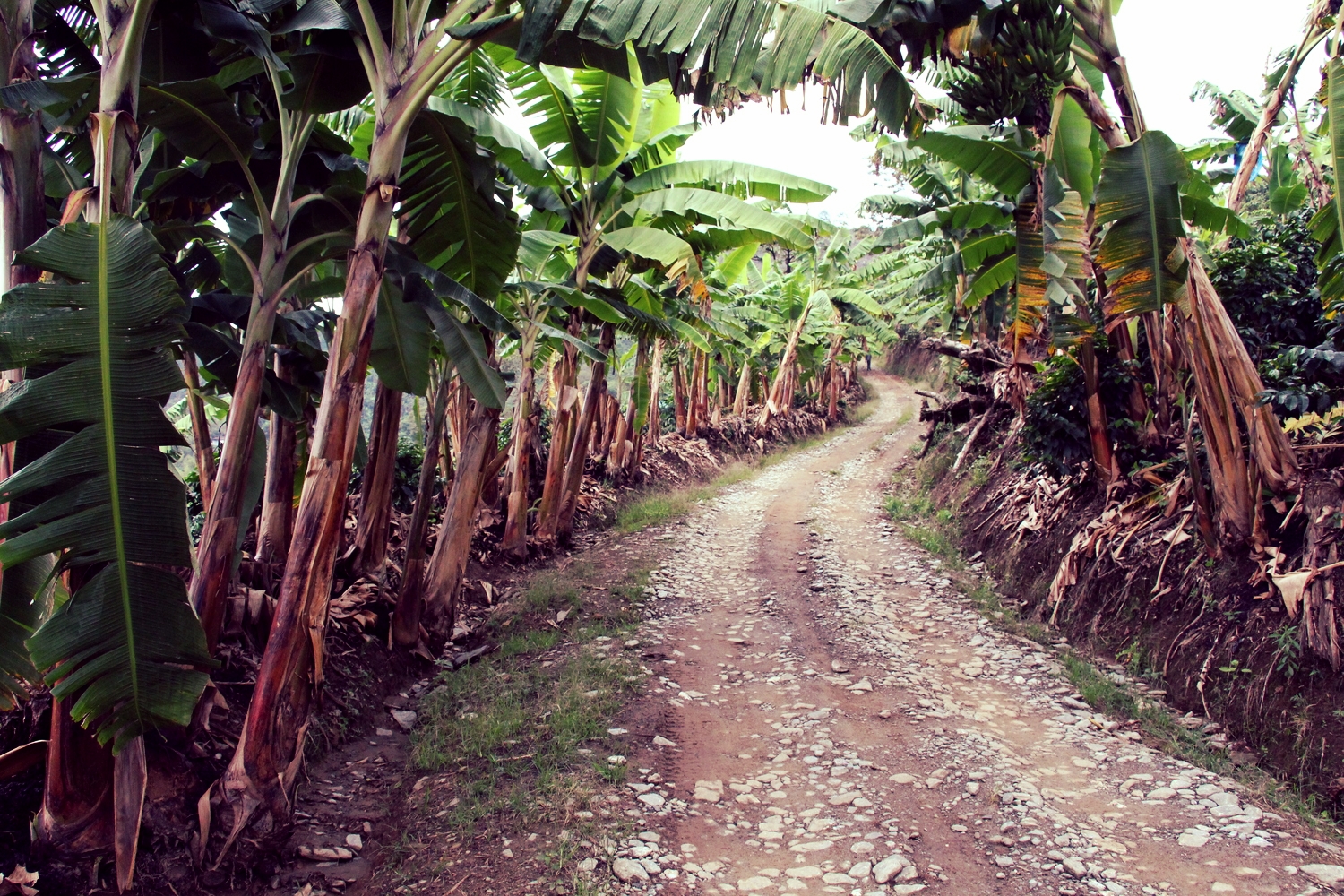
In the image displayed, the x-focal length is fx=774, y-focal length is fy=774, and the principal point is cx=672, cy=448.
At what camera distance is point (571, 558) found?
10.3m

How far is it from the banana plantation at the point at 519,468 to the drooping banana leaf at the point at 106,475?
0.02 meters

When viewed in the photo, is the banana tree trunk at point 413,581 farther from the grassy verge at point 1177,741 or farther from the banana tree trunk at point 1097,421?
the banana tree trunk at point 1097,421

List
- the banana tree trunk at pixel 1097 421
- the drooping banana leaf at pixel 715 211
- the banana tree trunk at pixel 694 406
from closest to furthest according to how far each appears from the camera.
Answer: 1. the banana tree trunk at pixel 1097 421
2. the drooping banana leaf at pixel 715 211
3. the banana tree trunk at pixel 694 406

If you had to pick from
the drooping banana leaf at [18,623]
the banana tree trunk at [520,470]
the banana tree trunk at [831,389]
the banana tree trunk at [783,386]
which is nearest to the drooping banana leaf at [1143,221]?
the drooping banana leaf at [18,623]

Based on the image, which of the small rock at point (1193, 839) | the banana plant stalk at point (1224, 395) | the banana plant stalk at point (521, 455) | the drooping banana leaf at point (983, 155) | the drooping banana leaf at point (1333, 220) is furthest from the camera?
the banana plant stalk at point (521, 455)

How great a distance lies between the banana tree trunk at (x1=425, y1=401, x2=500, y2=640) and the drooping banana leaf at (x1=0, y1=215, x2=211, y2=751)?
3816mm

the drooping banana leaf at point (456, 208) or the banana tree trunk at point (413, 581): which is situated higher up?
the drooping banana leaf at point (456, 208)

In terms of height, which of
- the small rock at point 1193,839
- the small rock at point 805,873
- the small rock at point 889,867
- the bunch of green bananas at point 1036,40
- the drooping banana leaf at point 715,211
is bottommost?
the small rock at point 805,873

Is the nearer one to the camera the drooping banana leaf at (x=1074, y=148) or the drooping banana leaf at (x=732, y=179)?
the drooping banana leaf at (x=1074, y=148)

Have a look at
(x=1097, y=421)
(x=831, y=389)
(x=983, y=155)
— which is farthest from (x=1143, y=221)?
(x=831, y=389)

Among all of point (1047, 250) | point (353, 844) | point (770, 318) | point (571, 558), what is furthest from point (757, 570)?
point (770, 318)

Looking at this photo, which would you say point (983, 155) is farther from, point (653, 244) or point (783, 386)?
point (783, 386)

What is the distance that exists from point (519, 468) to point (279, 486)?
14.1 ft

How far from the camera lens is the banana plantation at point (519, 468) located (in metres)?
3.13
